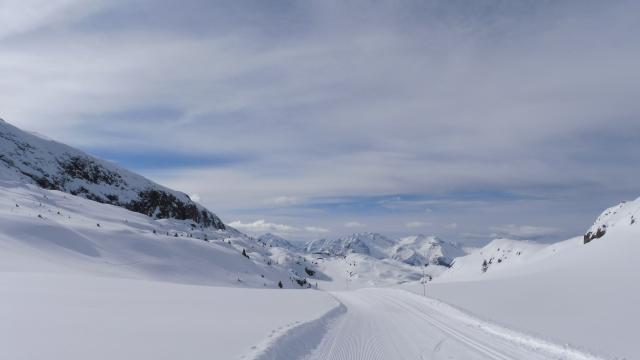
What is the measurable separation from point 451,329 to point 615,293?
16.3 meters

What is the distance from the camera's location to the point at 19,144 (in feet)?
500

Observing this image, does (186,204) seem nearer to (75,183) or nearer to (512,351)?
(75,183)

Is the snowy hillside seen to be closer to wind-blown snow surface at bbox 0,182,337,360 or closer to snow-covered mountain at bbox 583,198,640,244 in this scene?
wind-blown snow surface at bbox 0,182,337,360

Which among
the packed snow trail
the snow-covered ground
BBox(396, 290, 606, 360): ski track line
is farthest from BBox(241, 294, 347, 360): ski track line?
the snow-covered ground

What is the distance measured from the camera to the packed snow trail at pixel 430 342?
40.5 ft

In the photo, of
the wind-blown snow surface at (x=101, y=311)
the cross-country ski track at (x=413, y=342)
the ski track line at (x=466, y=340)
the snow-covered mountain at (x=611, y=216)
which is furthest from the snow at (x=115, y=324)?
the snow-covered mountain at (x=611, y=216)

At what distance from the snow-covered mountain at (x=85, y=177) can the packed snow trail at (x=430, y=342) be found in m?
135

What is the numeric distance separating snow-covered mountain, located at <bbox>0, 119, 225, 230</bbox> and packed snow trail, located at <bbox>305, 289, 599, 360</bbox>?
5297 inches

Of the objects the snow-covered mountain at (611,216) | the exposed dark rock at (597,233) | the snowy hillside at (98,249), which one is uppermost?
the snow-covered mountain at (611,216)

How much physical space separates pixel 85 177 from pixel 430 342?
171198mm

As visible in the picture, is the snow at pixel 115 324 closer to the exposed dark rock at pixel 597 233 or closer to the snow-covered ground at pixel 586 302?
the snow-covered ground at pixel 586 302

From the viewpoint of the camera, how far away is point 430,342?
14.5 meters

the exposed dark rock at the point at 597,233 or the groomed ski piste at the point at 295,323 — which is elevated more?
the exposed dark rock at the point at 597,233

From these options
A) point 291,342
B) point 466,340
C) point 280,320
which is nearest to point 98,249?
point 280,320
